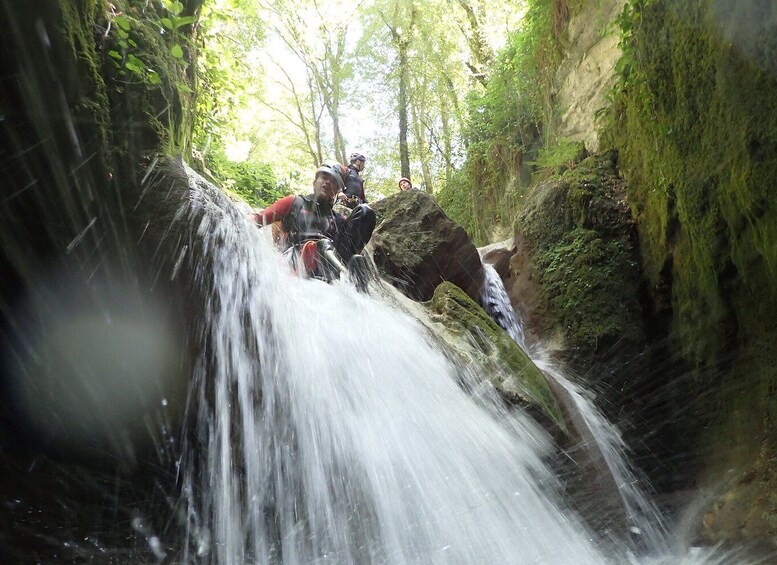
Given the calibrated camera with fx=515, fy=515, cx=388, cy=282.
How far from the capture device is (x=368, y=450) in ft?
11.0

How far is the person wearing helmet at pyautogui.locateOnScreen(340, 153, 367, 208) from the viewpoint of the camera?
440 inches

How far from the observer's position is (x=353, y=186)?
1150 cm

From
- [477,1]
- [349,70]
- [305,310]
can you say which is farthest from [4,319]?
[349,70]

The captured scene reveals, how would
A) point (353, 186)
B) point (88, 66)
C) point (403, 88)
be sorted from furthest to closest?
point (403, 88), point (353, 186), point (88, 66)

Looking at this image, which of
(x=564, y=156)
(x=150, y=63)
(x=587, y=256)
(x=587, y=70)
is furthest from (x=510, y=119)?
(x=150, y=63)

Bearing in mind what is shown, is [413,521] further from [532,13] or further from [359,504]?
[532,13]

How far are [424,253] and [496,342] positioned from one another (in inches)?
110

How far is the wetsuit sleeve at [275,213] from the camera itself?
610 centimetres

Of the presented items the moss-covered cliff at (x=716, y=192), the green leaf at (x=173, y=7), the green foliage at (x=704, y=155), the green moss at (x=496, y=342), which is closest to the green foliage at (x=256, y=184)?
the green moss at (x=496, y=342)

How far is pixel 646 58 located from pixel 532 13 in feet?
21.8

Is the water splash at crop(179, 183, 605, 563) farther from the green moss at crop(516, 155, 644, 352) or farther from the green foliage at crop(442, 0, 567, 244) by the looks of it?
the green foliage at crop(442, 0, 567, 244)

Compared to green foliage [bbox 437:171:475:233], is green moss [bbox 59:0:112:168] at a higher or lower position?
lower

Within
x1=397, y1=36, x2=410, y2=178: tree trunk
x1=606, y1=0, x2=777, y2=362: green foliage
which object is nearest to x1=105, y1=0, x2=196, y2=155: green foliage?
x1=606, y1=0, x2=777, y2=362: green foliage

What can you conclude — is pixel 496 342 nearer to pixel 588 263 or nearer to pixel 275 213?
pixel 588 263
